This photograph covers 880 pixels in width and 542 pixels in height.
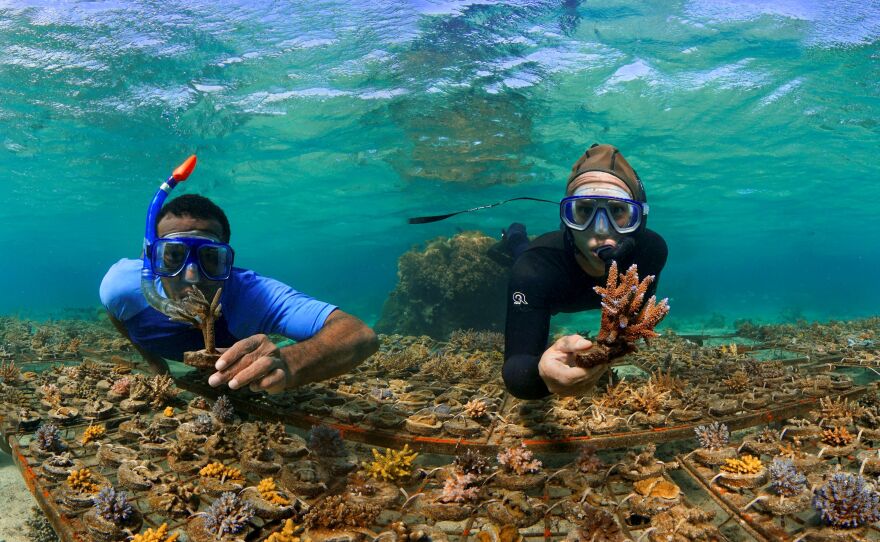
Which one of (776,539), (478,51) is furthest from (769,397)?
(478,51)

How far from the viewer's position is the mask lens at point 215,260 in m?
4.15

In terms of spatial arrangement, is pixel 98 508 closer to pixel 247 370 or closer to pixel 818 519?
pixel 247 370

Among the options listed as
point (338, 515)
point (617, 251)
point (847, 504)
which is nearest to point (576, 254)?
point (617, 251)

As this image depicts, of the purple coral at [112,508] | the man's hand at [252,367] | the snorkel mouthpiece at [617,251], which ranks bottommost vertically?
the purple coral at [112,508]

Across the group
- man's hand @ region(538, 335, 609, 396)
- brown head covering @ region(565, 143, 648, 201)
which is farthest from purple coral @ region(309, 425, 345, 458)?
brown head covering @ region(565, 143, 648, 201)

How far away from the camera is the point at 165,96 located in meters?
16.3

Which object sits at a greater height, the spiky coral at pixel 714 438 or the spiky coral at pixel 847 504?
the spiky coral at pixel 847 504

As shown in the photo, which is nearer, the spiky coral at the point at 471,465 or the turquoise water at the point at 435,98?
the spiky coral at the point at 471,465

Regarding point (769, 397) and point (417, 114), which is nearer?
point (769, 397)

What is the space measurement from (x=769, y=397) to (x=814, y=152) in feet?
77.9

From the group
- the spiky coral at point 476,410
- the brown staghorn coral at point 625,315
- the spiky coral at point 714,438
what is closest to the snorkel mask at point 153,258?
the spiky coral at point 476,410

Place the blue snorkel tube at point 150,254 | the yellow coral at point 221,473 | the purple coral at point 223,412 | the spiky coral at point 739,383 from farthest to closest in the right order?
the spiky coral at point 739,383 → the purple coral at point 223,412 → the blue snorkel tube at point 150,254 → the yellow coral at point 221,473

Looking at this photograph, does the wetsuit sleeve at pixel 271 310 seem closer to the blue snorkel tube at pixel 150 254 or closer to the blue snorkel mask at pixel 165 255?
the blue snorkel mask at pixel 165 255

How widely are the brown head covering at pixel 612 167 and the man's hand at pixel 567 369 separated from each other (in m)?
2.13
